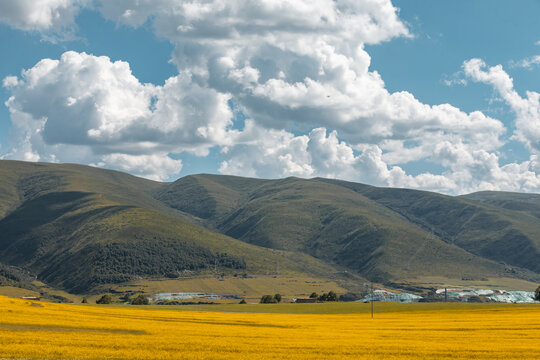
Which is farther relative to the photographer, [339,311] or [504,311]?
[339,311]

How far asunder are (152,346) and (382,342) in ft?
95.8

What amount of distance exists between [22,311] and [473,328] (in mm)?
76572

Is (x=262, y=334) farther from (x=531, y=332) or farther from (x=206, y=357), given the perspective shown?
(x=531, y=332)

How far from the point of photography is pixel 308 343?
6838 centimetres

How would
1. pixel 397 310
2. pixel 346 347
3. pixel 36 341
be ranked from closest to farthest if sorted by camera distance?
pixel 36 341
pixel 346 347
pixel 397 310

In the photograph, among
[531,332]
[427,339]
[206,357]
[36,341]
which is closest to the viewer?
[206,357]

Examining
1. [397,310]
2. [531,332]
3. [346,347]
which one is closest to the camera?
[346,347]

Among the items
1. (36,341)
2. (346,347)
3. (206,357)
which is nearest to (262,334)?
(346,347)

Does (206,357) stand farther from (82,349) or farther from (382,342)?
(382,342)

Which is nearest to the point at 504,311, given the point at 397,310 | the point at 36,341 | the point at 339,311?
the point at 397,310

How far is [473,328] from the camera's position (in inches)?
3794

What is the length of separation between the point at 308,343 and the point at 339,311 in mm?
110477

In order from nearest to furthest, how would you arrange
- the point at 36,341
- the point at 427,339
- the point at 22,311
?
1. the point at 36,341
2. the point at 427,339
3. the point at 22,311

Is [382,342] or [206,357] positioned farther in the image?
[382,342]
